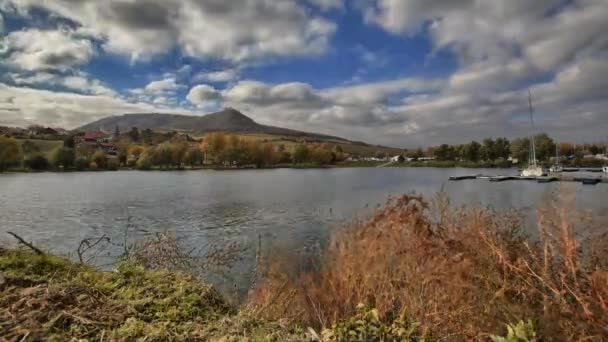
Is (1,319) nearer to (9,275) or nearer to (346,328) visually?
(9,275)

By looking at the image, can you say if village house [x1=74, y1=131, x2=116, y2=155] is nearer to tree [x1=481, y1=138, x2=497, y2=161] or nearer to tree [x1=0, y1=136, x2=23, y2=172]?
tree [x1=0, y1=136, x2=23, y2=172]

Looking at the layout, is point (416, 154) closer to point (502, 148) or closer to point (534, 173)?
point (502, 148)

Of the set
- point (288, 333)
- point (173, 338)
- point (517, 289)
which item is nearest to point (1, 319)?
point (173, 338)

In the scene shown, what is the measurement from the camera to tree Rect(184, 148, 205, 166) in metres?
107

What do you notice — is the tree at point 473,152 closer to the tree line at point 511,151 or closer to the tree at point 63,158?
the tree line at point 511,151

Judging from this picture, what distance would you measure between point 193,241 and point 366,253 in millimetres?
12564

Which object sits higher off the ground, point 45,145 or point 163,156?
point 45,145

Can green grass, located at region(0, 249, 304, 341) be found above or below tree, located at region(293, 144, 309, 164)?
below

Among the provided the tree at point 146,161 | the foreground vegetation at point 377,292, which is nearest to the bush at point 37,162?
the tree at point 146,161

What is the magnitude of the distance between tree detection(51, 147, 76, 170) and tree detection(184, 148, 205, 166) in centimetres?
2911

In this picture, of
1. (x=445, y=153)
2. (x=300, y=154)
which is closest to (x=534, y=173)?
(x=300, y=154)

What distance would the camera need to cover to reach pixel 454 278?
623 centimetres

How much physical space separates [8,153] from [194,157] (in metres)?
44.0

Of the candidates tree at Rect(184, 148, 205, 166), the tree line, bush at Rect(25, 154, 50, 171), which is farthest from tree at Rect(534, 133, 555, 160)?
bush at Rect(25, 154, 50, 171)
